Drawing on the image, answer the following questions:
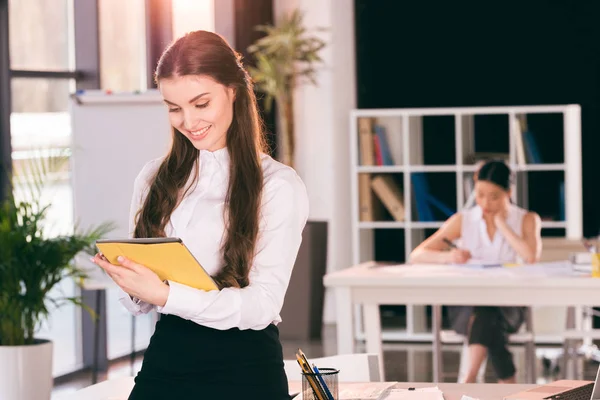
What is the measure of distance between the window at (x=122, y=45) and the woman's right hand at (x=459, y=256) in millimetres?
2730

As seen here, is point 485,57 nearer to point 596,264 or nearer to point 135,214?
point 596,264

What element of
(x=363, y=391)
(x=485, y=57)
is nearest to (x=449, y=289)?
(x=363, y=391)

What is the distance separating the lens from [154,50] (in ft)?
23.5

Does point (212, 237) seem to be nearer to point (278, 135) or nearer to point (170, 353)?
point (170, 353)

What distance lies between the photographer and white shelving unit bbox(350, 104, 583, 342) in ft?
24.0

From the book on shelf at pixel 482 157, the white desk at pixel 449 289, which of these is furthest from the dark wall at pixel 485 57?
the white desk at pixel 449 289

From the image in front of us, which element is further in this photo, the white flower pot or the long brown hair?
the white flower pot

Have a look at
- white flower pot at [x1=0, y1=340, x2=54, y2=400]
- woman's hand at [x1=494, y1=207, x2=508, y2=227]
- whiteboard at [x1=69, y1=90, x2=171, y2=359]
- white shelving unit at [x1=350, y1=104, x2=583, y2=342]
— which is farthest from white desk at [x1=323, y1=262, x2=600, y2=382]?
white shelving unit at [x1=350, y1=104, x2=583, y2=342]

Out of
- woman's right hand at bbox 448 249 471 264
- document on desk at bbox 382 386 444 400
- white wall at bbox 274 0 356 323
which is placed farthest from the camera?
white wall at bbox 274 0 356 323

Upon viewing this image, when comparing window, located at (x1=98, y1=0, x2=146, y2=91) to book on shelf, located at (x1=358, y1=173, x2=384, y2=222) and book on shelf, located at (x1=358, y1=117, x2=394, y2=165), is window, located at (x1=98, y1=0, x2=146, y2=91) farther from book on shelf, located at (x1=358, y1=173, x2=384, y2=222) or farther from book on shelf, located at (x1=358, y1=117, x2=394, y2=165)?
book on shelf, located at (x1=358, y1=173, x2=384, y2=222)

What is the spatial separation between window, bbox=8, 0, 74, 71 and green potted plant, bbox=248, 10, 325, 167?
158cm

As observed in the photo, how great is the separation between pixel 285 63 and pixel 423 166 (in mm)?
1326

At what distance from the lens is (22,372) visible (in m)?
4.59

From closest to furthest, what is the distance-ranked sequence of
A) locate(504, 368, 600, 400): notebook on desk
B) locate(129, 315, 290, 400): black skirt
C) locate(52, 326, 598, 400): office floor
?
locate(129, 315, 290, 400): black skirt, locate(504, 368, 600, 400): notebook on desk, locate(52, 326, 598, 400): office floor
